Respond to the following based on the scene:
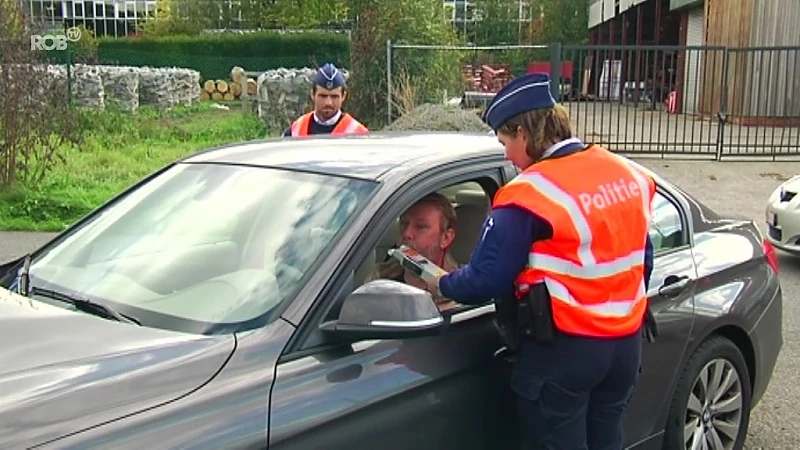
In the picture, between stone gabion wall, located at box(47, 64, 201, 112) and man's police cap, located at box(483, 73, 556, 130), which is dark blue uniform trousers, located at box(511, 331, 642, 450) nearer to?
man's police cap, located at box(483, 73, 556, 130)

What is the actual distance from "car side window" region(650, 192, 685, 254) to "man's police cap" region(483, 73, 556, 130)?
3.61 ft

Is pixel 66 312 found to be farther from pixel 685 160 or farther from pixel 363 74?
pixel 685 160

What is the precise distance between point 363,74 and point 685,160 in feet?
18.8

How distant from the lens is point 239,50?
130 ft

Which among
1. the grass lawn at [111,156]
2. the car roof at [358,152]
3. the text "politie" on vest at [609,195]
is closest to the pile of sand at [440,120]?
the grass lawn at [111,156]

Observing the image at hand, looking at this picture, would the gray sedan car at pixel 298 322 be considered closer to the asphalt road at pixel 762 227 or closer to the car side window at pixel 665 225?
the car side window at pixel 665 225

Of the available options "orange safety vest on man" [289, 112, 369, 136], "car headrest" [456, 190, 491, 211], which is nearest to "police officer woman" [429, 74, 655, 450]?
"car headrest" [456, 190, 491, 211]

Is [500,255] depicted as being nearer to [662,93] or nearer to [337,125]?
[337,125]

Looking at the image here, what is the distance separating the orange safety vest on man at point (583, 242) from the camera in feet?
8.63

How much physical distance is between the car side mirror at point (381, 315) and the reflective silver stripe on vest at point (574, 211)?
0.52 meters

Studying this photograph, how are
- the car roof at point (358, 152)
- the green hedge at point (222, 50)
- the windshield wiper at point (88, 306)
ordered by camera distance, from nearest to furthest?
1. the windshield wiper at point (88, 306)
2. the car roof at point (358, 152)
3. the green hedge at point (222, 50)

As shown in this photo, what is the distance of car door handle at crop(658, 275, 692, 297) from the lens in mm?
3425

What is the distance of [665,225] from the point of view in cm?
372

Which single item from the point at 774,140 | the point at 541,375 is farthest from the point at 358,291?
the point at 774,140
